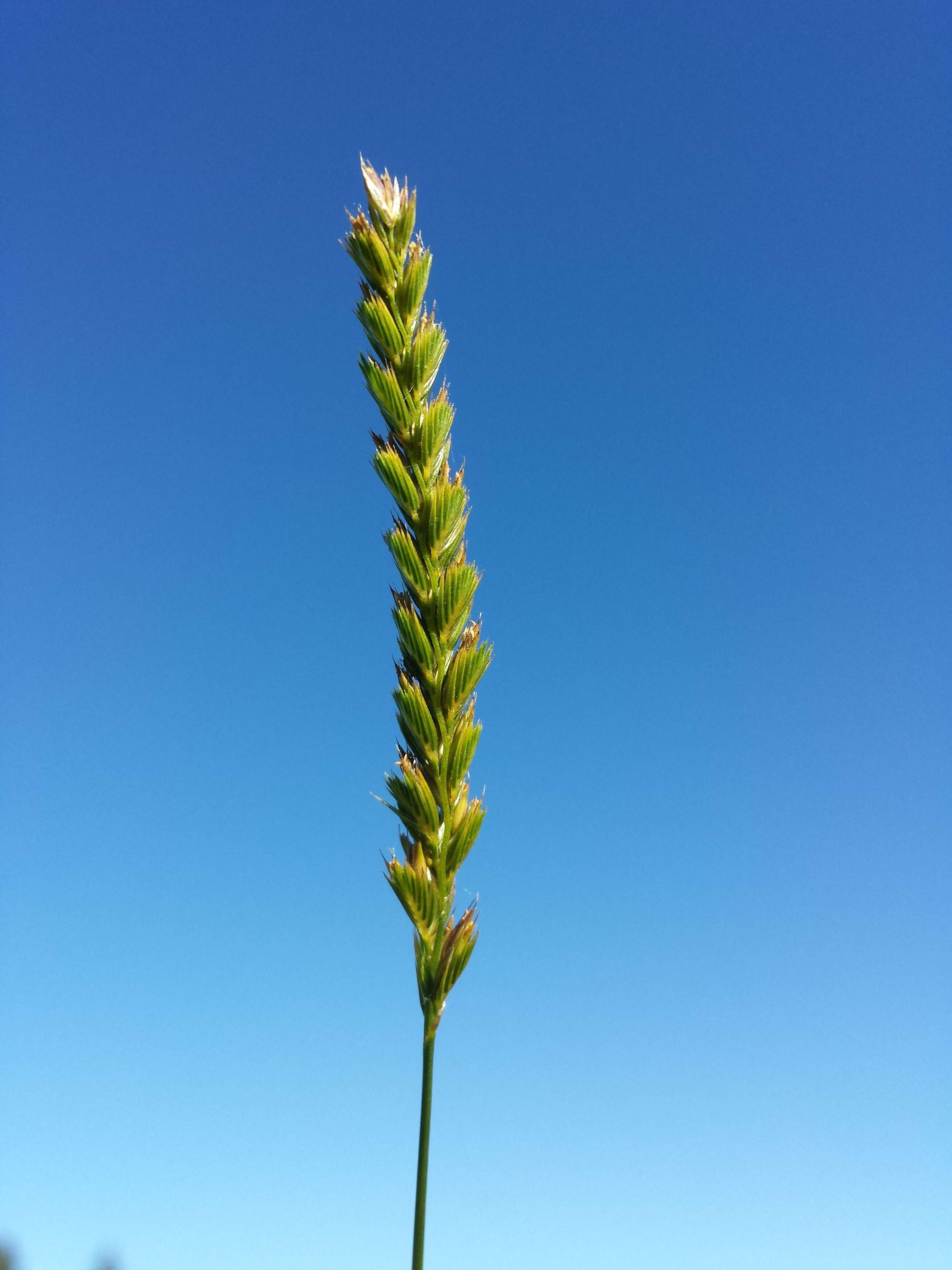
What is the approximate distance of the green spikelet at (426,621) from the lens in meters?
2.89

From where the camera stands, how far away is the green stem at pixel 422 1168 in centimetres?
240

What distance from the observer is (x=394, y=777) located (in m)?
2.98

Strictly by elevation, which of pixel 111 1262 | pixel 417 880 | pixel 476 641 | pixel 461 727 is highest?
pixel 476 641

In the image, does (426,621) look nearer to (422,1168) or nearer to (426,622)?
(426,622)

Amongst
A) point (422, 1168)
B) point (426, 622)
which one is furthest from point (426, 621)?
point (422, 1168)

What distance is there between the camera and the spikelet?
9.50 feet

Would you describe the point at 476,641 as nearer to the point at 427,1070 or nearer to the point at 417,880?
the point at 417,880

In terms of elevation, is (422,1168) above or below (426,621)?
below

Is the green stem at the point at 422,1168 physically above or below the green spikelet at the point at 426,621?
below

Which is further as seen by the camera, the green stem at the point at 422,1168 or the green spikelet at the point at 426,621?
the green spikelet at the point at 426,621

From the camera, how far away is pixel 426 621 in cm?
306

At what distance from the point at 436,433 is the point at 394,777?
42.6 inches

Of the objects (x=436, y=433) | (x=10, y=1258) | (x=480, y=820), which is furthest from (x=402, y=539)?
(x=10, y=1258)

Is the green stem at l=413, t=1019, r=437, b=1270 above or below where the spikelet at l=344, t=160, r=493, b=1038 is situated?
below
